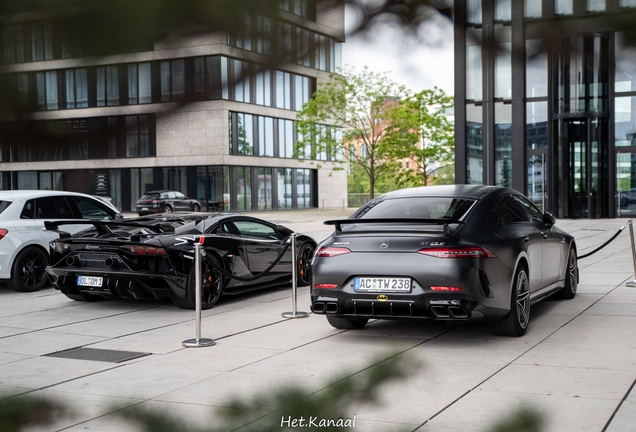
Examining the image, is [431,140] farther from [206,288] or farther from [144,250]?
[206,288]

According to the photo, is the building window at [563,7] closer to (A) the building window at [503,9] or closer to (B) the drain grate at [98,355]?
(A) the building window at [503,9]

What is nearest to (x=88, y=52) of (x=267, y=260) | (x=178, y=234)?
(x=178, y=234)

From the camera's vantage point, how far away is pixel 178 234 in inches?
372

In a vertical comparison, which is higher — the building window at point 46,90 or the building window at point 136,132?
the building window at point 46,90

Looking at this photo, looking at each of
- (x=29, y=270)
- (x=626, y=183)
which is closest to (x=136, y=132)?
(x=29, y=270)

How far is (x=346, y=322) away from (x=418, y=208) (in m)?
1.39

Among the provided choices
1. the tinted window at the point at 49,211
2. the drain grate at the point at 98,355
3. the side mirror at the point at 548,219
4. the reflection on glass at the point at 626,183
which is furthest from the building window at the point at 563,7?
the reflection on glass at the point at 626,183

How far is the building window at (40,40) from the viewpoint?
1.09 metres

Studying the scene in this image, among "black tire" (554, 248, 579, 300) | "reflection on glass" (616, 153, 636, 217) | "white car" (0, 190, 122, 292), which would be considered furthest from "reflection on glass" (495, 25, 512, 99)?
"reflection on glass" (616, 153, 636, 217)

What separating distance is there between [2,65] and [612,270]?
13.0 metres

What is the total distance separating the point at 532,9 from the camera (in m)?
1.34

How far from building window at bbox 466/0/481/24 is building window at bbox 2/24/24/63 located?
77 cm

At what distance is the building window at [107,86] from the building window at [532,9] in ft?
2.41

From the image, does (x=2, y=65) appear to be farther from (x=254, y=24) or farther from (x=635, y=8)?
(x=635, y=8)
